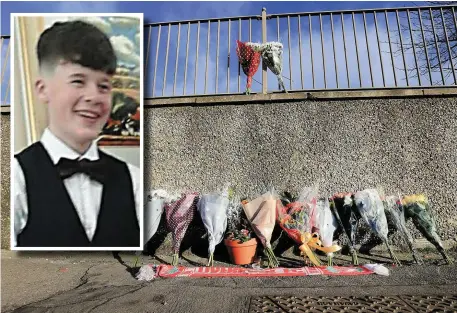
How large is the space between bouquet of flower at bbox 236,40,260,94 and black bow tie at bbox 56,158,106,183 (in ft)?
10.2

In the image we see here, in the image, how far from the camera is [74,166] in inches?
87.8

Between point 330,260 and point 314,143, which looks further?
point 314,143

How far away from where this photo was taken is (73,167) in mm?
2230

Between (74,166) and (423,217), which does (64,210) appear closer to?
(74,166)

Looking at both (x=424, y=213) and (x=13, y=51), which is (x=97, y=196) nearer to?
(x=13, y=51)

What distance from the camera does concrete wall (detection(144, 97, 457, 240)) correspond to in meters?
4.57

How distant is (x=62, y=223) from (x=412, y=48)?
15.9 ft

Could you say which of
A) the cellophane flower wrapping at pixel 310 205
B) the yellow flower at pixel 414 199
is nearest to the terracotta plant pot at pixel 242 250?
the cellophane flower wrapping at pixel 310 205

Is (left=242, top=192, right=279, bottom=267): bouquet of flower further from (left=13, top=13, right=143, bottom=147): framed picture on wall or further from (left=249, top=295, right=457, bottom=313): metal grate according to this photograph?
(left=13, top=13, right=143, bottom=147): framed picture on wall

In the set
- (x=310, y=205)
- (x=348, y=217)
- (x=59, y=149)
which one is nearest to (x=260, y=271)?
(x=310, y=205)

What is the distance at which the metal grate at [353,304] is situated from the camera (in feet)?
8.86

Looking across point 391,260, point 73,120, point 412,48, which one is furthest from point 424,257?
point 73,120

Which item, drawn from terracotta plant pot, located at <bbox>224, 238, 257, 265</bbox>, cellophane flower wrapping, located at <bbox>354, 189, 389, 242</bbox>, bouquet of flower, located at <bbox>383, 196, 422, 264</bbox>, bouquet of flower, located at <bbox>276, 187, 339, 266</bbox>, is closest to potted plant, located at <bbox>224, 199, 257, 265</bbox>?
terracotta plant pot, located at <bbox>224, 238, 257, 265</bbox>

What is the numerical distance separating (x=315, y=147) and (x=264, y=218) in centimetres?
127
